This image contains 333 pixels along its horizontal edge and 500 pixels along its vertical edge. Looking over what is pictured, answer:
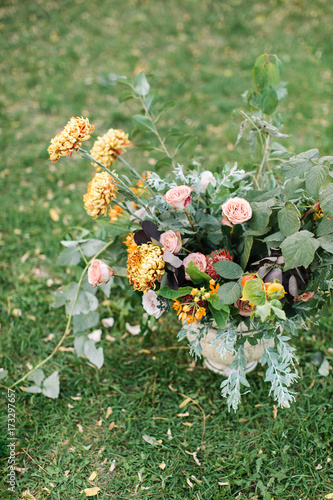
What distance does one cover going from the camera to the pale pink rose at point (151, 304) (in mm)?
1419

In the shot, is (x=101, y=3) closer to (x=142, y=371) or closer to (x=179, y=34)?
(x=179, y=34)

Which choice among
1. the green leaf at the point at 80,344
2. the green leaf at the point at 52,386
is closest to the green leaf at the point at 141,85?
the green leaf at the point at 80,344

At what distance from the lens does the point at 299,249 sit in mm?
1169

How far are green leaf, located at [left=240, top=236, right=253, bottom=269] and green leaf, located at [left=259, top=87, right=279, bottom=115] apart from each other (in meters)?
0.45

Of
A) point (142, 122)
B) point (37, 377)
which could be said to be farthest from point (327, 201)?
point (37, 377)

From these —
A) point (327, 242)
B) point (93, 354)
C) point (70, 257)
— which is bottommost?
point (93, 354)

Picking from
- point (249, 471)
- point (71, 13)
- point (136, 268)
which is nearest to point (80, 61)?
point (71, 13)

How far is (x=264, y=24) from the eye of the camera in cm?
424

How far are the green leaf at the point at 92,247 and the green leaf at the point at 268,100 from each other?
2.63 feet

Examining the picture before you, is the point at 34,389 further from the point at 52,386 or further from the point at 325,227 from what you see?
the point at 325,227

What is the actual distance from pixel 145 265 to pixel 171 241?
5.1 inches

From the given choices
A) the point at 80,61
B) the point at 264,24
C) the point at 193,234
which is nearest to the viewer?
the point at 193,234

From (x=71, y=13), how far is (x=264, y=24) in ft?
6.65

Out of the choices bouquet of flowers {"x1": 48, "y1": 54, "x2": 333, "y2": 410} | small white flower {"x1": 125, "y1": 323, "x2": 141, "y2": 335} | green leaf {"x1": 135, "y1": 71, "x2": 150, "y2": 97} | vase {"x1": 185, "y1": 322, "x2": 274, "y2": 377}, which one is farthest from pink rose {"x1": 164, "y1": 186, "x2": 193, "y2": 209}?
small white flower {"x1": 125, "y1": 323, "x2": 141, "y2": 335}
